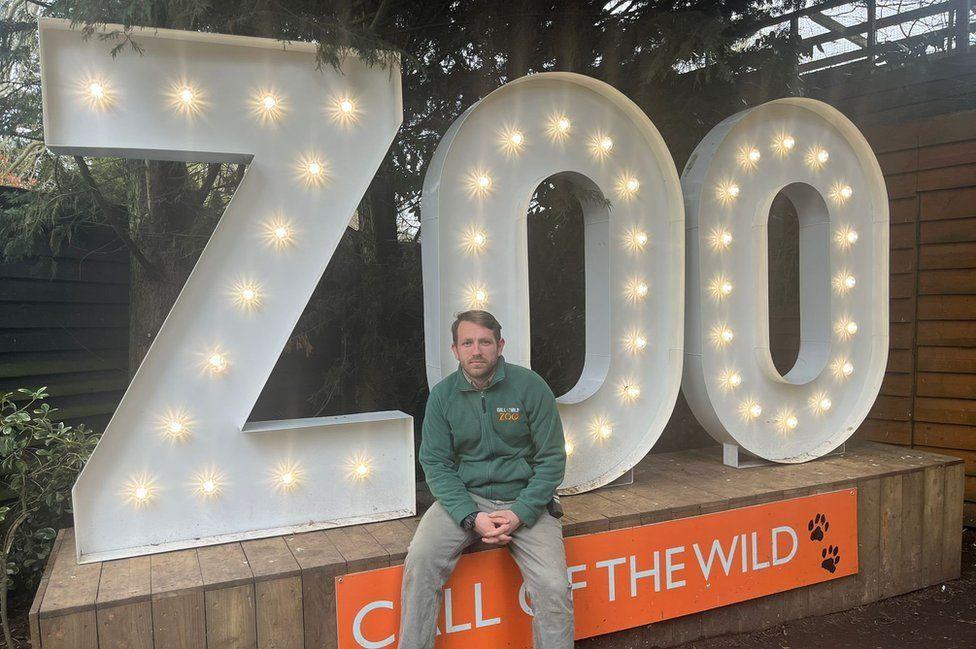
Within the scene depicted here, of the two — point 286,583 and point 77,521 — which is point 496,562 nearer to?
point 286,583

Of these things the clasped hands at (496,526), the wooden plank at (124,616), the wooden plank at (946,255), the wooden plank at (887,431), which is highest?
the wooden plank at (946,255)

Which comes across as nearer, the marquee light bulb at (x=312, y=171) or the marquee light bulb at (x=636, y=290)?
the marquee light bulb at (x=312, y=171)

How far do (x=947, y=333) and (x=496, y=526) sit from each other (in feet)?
11.8

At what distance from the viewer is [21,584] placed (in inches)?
142

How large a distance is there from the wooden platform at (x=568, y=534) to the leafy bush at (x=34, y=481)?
11.2 inches

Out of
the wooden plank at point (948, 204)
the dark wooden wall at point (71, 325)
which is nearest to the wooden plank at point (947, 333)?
the wooden plank at point (948, 204)

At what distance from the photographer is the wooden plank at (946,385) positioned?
4570 mm

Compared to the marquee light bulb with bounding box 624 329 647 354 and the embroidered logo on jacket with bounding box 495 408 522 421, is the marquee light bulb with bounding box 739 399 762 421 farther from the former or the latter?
the embroidered logo on jacket with bounding box 495 408 522 421

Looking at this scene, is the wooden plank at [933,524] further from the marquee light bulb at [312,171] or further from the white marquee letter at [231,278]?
the marquee light bulb at [312,171]

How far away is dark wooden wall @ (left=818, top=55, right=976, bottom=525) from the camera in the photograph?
458 centimetres

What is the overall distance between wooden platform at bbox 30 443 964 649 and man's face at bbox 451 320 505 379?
694 millimetres

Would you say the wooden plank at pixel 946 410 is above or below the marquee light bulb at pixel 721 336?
below

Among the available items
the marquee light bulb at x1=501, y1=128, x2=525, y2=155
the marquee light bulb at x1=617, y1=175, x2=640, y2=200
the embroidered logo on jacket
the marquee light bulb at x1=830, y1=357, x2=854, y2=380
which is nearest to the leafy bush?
the embroidered logo on jacket

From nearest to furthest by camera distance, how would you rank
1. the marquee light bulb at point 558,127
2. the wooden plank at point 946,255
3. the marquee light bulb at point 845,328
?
the marquee light bulb at point 558,127
the marquee light bulb at point 845,328
the wooden plank at point 946,255
